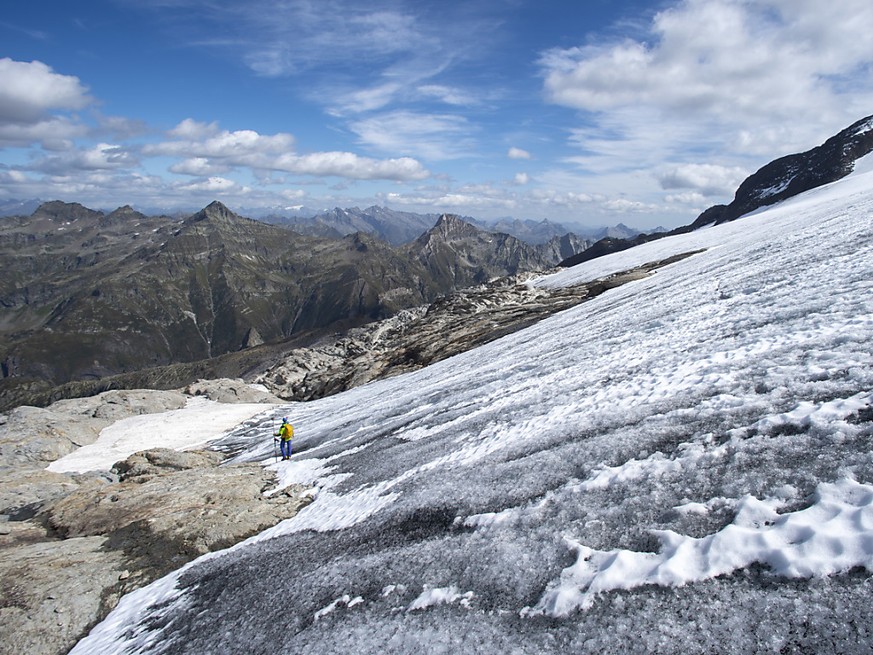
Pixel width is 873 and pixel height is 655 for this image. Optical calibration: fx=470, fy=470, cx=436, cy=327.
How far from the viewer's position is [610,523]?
34.2 feet

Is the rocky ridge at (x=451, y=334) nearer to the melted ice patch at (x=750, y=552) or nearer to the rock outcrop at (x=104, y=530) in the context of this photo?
the rock outcrop at (x=104, y=530)

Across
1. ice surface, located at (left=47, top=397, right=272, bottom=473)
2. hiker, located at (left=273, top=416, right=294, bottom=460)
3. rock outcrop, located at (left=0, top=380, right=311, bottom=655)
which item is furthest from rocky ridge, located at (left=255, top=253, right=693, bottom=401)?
rock outcrop, located at (left=0, top=380, right=311, bottom=655)

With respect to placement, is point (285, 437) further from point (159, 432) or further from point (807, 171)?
point (807, 171)

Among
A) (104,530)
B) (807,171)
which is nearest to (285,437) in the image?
(104,530)

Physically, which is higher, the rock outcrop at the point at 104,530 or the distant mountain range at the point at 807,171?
the distant mountain range at the point at 807,171

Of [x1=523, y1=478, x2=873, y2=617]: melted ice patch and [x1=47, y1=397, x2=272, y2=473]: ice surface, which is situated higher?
[x1=523, y1=478, x2=873, y2=617]: melted ice patch

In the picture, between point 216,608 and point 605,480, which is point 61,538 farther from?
point 605,480

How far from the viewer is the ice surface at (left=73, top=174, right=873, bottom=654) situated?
7676mm

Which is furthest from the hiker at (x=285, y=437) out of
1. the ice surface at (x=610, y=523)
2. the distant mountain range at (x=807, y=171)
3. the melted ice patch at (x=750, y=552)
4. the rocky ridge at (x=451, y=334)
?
the distant mountain range at (x=807, y=171)

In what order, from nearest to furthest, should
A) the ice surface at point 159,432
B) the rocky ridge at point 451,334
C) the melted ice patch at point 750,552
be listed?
the melted ice patch at point 750,552 → the ice surface at point 159,432 → the rocky ridge at point 451,334

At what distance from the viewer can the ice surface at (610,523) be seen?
302 inches

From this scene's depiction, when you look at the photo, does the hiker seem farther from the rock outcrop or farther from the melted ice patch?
the melted ice patch

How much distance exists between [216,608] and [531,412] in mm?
12916

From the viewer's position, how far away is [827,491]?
8.59 m
